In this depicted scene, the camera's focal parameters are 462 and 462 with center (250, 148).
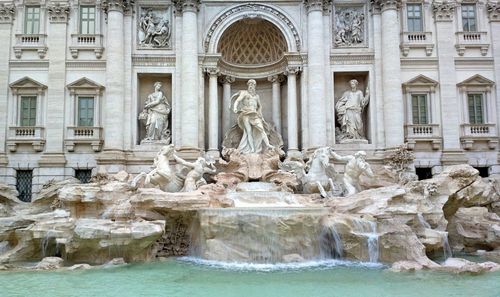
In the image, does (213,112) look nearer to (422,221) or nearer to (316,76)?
(316,76)

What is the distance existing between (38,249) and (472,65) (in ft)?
70.0

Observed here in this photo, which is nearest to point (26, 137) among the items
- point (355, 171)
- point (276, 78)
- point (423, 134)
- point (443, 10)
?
point (276, 78)

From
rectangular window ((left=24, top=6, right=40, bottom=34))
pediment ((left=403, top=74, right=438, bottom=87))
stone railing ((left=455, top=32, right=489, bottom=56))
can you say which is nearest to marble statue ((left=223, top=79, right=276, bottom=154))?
pediment ((left=403, top=74, right=438, bottom=87))

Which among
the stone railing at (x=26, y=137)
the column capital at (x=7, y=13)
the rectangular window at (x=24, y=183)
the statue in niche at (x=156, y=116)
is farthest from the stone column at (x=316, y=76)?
the column capital at (x=7, y=13)

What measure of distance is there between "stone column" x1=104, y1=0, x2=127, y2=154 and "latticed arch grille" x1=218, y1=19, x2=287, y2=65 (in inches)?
196

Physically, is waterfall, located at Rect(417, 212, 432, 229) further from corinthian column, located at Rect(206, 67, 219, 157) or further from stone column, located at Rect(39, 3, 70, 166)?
stone column, located at Rect(39, 3, 70, 166)

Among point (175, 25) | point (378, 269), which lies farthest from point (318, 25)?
point (378, 269)

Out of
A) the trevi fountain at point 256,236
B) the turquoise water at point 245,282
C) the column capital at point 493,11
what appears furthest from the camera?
the column capital at point 493,11

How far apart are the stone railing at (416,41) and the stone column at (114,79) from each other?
14.0m

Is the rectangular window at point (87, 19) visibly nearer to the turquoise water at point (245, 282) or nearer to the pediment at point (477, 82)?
the turquoise water at point (245, 282)

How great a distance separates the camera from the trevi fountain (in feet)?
37.9

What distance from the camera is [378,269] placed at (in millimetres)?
13195

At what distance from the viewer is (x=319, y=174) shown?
63.1 feet

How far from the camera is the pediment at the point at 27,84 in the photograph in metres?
22.9
